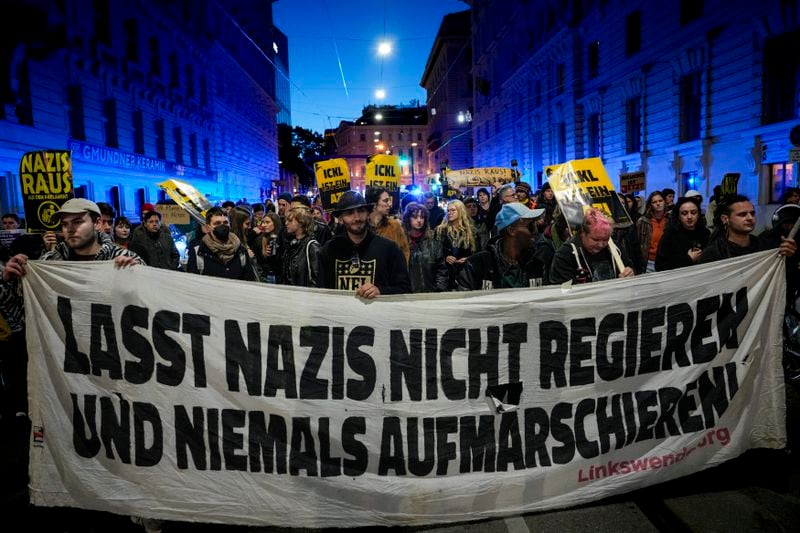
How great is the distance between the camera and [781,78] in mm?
15969

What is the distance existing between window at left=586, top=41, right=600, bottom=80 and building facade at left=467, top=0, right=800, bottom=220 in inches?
2.4

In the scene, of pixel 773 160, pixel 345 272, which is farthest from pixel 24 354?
pixel 773 160

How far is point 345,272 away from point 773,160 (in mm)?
16621

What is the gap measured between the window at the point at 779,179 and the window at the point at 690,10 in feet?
22.3

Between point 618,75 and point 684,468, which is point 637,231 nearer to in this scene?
point 684,468

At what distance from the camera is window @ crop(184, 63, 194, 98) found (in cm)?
3341

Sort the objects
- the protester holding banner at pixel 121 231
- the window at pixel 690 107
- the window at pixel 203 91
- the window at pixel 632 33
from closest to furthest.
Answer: the protester holding banner at pixel 121 231, the window at pixel 690 107, the window at pixel 632 33, the window at pixel 203 91

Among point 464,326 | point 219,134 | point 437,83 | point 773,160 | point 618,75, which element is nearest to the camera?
point 464,326

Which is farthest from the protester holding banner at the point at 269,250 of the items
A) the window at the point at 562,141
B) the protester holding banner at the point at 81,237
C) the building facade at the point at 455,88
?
the building facade at the point at 455,88

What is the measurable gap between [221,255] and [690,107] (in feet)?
68.2

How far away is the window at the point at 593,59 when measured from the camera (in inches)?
1079

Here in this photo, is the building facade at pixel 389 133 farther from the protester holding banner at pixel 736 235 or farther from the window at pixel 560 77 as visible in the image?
the protester holding banner at pixel 736 235

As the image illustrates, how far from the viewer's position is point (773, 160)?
51.7 feet

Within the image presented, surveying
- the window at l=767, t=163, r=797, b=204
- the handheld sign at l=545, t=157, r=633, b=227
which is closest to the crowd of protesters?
the handheld sign at l=545, t=157, r=633, b=227
